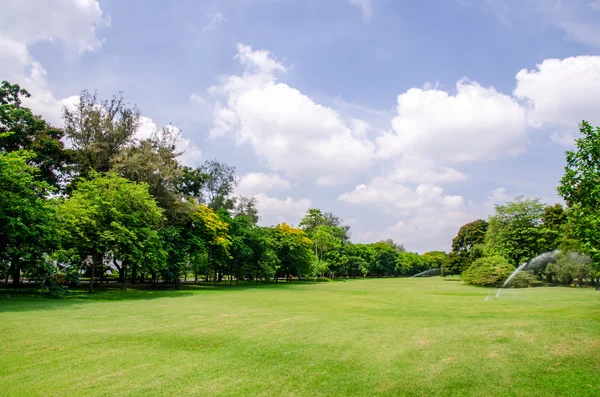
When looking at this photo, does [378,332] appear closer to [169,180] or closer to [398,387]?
[398,387]

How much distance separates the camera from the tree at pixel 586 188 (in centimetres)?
1329

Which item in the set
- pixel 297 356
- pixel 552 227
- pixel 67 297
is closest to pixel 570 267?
pixel 552 227

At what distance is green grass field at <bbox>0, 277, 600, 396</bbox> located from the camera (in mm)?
7109

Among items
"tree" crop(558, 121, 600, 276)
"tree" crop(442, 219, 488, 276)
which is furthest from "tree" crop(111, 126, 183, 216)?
"tree" crop(442, 219, 488, 276)

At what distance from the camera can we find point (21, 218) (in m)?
21.4

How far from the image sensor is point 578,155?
48.3 feet

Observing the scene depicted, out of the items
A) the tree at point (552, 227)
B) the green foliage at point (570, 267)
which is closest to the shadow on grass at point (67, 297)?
the green foliage at point (570, 267)

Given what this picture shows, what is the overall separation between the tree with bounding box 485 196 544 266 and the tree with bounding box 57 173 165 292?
151 ft

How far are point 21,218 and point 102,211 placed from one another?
8.03 m

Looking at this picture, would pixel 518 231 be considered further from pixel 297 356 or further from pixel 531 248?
pixel 297 356

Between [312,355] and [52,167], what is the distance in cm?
3934

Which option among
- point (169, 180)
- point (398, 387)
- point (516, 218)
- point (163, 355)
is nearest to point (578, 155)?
point (398, 387)

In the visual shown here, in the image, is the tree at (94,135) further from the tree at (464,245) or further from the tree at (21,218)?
the tree at (464,245)

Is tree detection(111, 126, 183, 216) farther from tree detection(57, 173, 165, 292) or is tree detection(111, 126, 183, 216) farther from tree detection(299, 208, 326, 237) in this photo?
tree detection(299, 208, 326, 237)
